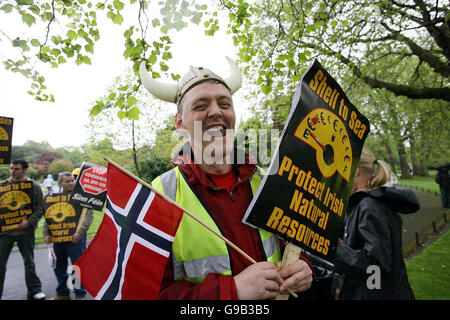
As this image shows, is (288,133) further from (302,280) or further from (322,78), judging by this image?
(302,280)

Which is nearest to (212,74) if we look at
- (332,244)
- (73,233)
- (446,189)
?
(332,244)

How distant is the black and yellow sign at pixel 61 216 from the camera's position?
4.75m

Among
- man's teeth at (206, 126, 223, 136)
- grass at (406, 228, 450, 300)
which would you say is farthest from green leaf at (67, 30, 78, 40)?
grass at (406, 228, 450, 300)

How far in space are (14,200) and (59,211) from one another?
31.1 inches

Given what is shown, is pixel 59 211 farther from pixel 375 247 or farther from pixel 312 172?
pixel 375 247

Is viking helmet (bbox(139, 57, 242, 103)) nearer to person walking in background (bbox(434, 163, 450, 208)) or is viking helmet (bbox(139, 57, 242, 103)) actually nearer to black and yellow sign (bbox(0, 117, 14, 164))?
black and yellow sign (bbox(0, 117, 14, 164))

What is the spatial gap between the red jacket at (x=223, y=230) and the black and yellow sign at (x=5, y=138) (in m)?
3.43

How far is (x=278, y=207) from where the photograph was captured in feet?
4.33

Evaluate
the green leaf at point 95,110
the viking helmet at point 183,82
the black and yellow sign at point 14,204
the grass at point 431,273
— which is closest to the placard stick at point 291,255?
the viking helmet at point 183,82

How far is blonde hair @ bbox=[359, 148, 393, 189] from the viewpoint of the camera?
8.16ft

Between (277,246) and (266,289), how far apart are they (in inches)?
15.1

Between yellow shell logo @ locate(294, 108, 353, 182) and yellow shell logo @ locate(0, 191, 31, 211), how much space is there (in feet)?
18.3

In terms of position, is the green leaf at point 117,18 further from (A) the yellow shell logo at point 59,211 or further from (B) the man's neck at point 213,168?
(A) the yellow shell logo at point 59,211

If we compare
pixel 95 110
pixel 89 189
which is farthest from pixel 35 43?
pixel 89 189
